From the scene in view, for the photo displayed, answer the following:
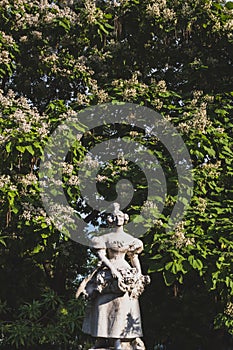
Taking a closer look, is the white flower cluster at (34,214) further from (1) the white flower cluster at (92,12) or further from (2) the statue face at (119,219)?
(1) the white flower cluster at (92,12)

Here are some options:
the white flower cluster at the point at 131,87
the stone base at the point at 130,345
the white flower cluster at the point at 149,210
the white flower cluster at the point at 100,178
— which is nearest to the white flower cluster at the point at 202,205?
the white flower cluster at the point at 149,210

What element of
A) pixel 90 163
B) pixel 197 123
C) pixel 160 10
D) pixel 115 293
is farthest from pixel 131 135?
pixel 115 293

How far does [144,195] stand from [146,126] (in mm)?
1381

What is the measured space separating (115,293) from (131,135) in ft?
11.5

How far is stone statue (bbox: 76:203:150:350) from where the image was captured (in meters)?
6.45

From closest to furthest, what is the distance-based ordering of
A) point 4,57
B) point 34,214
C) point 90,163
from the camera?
1. point 34,214
2. point 90,163
3. point 4,57

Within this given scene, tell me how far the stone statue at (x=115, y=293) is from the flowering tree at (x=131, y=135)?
4.25 feet

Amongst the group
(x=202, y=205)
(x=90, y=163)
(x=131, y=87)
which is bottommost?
(x=202, y=205)

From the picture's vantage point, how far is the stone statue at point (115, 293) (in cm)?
645

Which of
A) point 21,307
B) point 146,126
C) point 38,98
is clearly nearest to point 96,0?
point 38,98

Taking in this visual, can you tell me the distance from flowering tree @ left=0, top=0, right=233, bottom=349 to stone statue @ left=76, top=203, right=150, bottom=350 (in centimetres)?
129

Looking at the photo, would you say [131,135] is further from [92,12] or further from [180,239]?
[92,12]

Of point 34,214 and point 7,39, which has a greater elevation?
point 7,39

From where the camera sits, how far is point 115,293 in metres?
6.54
